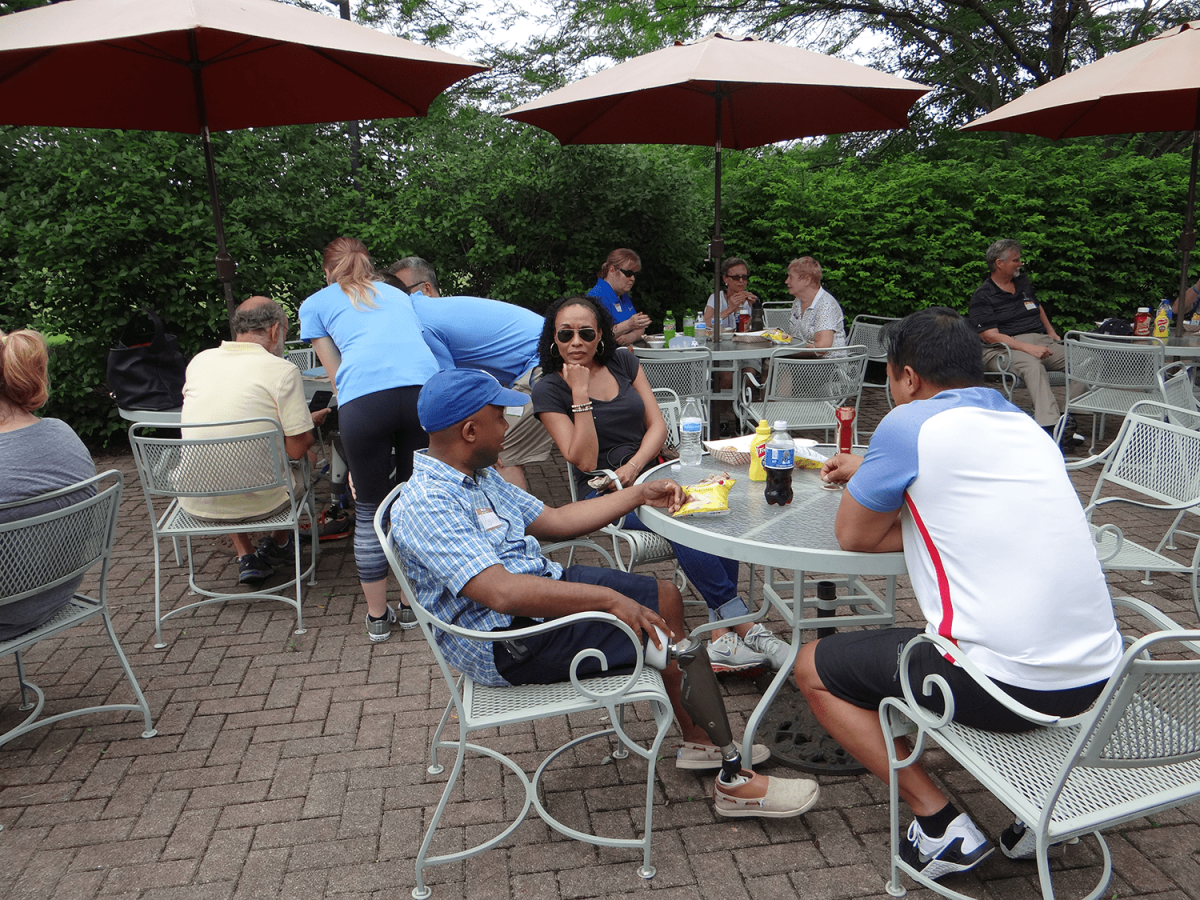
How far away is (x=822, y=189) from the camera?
857cm

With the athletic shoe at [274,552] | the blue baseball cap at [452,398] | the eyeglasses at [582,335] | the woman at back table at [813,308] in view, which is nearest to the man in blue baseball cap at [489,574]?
the blue baseball cap at [452,398]

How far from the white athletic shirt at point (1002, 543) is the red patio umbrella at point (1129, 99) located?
3.80 meters

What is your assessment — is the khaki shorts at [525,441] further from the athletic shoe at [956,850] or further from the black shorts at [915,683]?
the athletic shoe at [956,850]

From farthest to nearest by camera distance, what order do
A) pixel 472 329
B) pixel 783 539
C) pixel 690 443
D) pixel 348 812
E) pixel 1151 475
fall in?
pixel 472 329
pixel 1151 475
pixel 690 443
pixel 348 812
pixel 783 539

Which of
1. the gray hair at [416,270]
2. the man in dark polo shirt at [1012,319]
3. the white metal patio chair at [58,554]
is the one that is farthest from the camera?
the man in dark polo shirt at [1012,319]

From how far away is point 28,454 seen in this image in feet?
9.20

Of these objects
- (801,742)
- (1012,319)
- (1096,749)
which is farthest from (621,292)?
(1096,749)

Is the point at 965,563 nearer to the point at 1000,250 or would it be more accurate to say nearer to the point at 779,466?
the point at 779,466

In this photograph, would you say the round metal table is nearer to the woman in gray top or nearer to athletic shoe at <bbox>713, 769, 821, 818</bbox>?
athletic shoe at <bbox>713, 769, 821, 818</bbox>

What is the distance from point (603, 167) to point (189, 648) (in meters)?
5.41

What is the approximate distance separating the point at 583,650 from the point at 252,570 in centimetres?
267

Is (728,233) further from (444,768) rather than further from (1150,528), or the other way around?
(444,768)

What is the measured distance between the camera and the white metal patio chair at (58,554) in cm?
259

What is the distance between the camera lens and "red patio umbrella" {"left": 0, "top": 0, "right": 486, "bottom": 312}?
342cm
